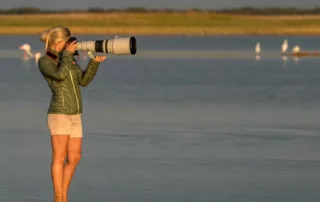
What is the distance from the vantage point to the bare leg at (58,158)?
9.90 metres

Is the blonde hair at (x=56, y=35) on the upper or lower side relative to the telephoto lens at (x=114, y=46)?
upper

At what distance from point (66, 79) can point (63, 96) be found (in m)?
0.14

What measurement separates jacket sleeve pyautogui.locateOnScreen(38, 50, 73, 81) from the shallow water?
112cm

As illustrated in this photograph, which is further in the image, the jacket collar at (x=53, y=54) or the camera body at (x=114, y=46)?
the camera body at (x=114, y=46)

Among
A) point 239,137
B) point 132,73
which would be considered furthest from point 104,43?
Result: point 132,73

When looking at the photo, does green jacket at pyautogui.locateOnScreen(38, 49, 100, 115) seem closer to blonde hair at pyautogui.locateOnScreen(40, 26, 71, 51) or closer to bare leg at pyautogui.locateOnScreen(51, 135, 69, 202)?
blonde hair at pyautogui.locateOnScreen(40, 26, 71, 51)

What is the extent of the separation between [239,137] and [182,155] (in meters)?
1.94

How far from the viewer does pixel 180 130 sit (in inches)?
623

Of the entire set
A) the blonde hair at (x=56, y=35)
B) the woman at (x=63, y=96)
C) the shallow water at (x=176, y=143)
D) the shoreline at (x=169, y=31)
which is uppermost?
the shoreline at (x=169, y=31)

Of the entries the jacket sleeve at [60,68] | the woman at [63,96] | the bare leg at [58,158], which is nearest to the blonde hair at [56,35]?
the woman at [63,96]

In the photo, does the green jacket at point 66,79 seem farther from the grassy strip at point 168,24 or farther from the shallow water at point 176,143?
the grassy strip at point 168,24

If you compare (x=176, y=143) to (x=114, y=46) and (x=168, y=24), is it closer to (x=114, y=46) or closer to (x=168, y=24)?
(x=114, y=46)

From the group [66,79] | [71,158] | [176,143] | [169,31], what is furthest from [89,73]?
[169,31]

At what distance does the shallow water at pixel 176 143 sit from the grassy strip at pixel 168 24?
74.2 metres
